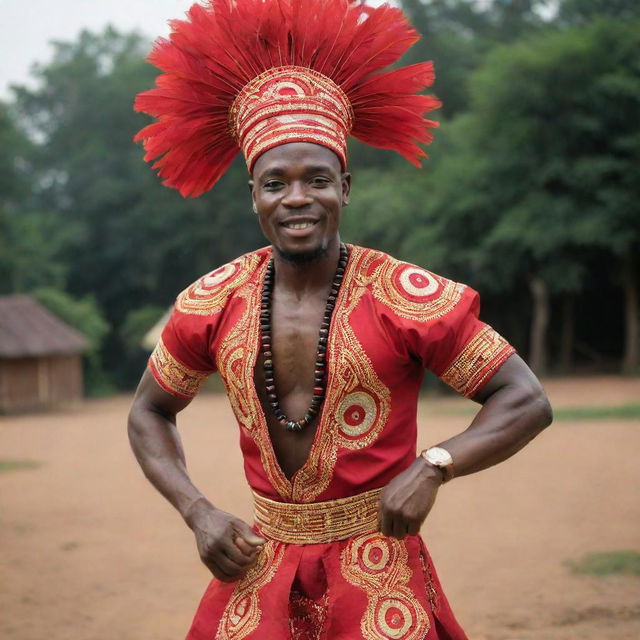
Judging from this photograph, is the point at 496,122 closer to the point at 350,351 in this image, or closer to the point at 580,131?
the point at 580,131

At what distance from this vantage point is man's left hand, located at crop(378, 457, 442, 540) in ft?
7.24

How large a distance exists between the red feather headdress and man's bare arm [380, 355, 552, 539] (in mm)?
798

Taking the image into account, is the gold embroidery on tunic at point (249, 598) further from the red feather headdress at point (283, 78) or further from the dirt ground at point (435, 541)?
the dirt ground at point (435, 541)

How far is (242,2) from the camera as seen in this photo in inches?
105

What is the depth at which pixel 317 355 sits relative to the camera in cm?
253

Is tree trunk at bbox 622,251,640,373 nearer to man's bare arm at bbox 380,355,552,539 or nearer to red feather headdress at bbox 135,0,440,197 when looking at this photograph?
red feather headdress at bbox 135,0,440,197

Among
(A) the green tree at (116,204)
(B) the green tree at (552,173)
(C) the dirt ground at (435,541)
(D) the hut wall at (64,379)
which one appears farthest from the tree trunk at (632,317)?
(A) the green tree at (116,204)

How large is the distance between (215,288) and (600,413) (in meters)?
14.4

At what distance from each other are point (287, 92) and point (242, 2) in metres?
0.31

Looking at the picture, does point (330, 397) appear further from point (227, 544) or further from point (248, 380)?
point (227, 544)

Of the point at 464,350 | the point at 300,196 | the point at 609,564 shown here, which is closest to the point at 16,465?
the point at 609,564

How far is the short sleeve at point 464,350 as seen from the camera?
7.82 ft

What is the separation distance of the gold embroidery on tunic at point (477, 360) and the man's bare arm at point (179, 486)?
664mm

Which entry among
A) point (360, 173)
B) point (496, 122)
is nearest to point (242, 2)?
point (496, 122)
